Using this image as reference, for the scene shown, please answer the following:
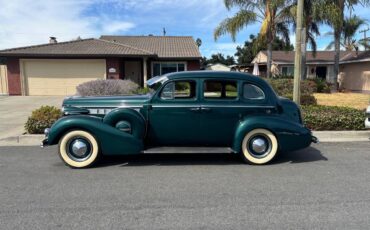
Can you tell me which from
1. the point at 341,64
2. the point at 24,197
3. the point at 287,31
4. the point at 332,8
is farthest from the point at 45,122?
the point at 341,64

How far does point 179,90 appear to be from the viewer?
6.01m

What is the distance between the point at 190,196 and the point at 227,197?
500 millimetres

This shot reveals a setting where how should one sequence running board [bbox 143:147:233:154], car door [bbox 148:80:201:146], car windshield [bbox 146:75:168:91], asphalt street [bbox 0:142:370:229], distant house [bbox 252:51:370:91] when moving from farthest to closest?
distant house [bbox 252:51:370:91] → car windshield [bbox 146:75:168:91] → car door [bbox 148:80:201:146] → running board [bbox 143:147:233:154] → asphalt street [bbox 0:142:370:229]

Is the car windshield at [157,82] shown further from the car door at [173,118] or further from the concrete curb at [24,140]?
the concrete curb at [24,140]

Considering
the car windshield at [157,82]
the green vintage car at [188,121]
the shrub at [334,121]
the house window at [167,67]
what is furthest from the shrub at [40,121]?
the house window at [167,67]

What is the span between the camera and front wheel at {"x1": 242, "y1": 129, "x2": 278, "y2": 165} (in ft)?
19.1

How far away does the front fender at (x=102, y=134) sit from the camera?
5.54 meters

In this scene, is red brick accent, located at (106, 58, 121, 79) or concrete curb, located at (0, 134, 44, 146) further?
red brick accent, located at (106, 58, 121, 79)

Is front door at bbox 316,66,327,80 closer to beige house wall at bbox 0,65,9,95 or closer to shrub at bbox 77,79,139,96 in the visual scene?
shrub at bbox 77,79,139,96

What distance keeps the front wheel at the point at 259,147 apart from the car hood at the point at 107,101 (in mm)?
2006

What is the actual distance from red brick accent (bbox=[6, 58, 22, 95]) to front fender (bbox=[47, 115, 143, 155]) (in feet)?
57.2

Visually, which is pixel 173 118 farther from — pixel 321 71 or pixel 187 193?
pixel 321 71

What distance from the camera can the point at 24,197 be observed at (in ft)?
14.2

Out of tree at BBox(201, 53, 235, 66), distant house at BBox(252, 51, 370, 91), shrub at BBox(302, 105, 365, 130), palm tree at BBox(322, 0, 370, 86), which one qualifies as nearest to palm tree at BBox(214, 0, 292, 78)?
palm tree at BBox(322, 0, 370, 86)
